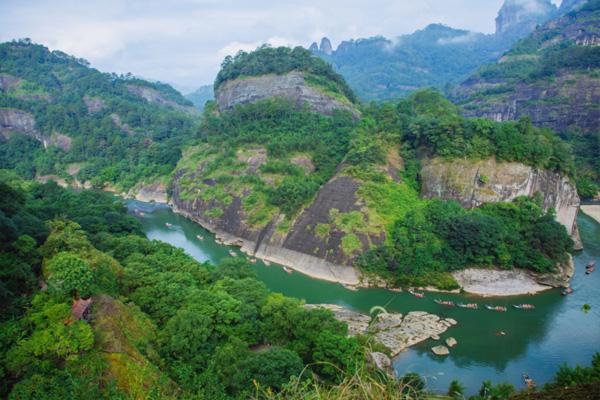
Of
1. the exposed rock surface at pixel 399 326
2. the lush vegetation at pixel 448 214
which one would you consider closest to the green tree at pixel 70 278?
the exposed rock surface at pixel 399 326

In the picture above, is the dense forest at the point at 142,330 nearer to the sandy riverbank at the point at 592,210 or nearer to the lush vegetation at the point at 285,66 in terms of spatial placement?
the sandy riverbank at the point at 592,210

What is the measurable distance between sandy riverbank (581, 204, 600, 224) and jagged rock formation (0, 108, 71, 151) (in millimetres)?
79686

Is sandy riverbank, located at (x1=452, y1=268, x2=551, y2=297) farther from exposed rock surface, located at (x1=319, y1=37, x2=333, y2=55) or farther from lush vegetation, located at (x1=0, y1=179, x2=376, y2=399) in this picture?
exposed rock surface, located at (x1=319, y1=37, x2=333, y2=55)

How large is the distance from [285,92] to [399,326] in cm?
3903

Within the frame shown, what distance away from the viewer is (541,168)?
113 feet

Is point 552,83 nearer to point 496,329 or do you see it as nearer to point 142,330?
point 496,329

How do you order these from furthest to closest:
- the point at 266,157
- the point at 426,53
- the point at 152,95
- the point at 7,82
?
the point at 426,53, the point at 152,95, the point at 7,82, the point at 266,157

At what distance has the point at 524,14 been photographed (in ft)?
551

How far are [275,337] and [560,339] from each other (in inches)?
673

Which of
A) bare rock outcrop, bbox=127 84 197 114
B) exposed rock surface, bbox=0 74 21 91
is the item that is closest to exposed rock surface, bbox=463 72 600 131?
bare rock outcrop, bbox=127 84 197 114

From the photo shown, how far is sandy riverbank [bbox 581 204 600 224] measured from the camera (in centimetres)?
4478

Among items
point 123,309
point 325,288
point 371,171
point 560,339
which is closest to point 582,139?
point 371,171

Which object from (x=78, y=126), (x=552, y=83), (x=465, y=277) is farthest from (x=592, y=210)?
(x=78, y=126)

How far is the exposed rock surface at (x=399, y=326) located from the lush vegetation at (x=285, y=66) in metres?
37.7
